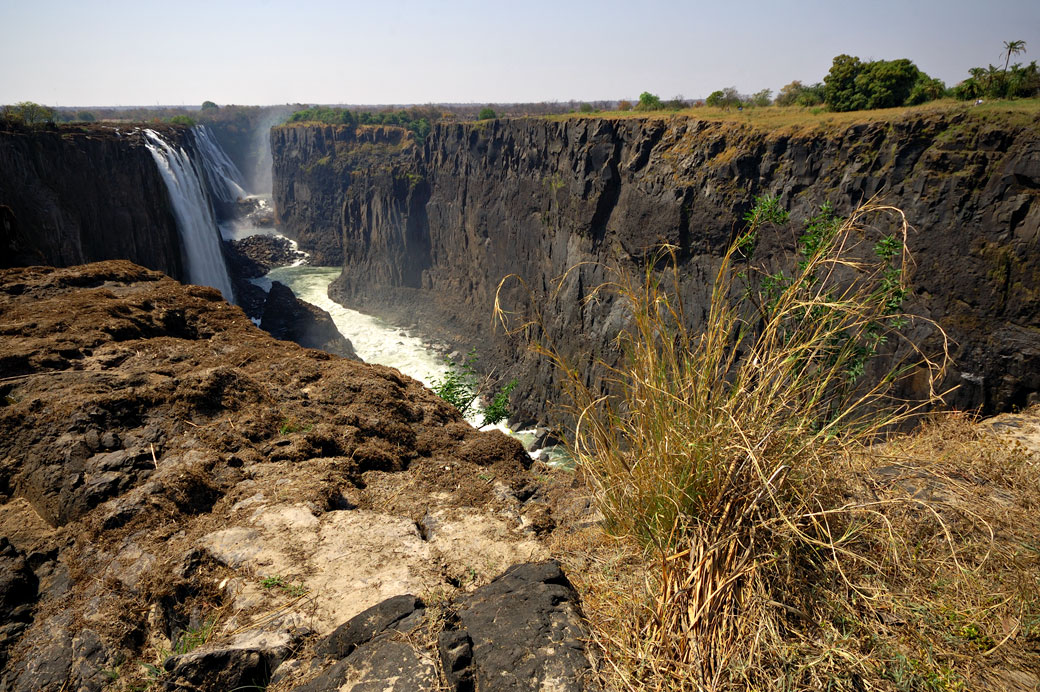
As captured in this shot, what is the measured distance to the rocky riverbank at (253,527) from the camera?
9.98 feet

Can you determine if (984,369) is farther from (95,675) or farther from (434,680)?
(95,675)

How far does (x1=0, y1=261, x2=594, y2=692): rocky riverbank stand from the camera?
120 inches

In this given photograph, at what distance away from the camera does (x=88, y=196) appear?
79.2 ft

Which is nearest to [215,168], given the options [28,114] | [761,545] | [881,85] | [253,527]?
[28,114]

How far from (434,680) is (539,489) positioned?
2.88m

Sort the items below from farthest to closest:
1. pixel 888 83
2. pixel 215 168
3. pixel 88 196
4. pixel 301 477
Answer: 1. pixel 215 168
2. pixel 88 196
3. pixel 888 83
4. pixel 301 477

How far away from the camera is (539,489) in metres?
5.59

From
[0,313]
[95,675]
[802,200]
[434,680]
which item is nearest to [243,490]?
[95,675]

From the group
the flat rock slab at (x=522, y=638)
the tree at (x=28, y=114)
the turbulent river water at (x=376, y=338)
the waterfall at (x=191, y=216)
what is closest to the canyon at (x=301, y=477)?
the flat rock slab at (x=522, y=638)

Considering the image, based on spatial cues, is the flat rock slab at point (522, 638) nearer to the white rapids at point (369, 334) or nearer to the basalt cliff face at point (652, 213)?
the basalt cliff face at point (652, 213)

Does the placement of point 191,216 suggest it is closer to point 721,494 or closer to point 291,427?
point 291,427

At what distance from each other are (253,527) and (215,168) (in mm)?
67095

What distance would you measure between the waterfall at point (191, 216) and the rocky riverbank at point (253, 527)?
24.7 m

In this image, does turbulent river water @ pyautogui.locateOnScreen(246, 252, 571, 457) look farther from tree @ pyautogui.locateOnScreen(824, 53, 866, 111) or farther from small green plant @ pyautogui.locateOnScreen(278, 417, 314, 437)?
small green plant @ pyautogui.locateOnScreen(278, 417, 314, 437)
